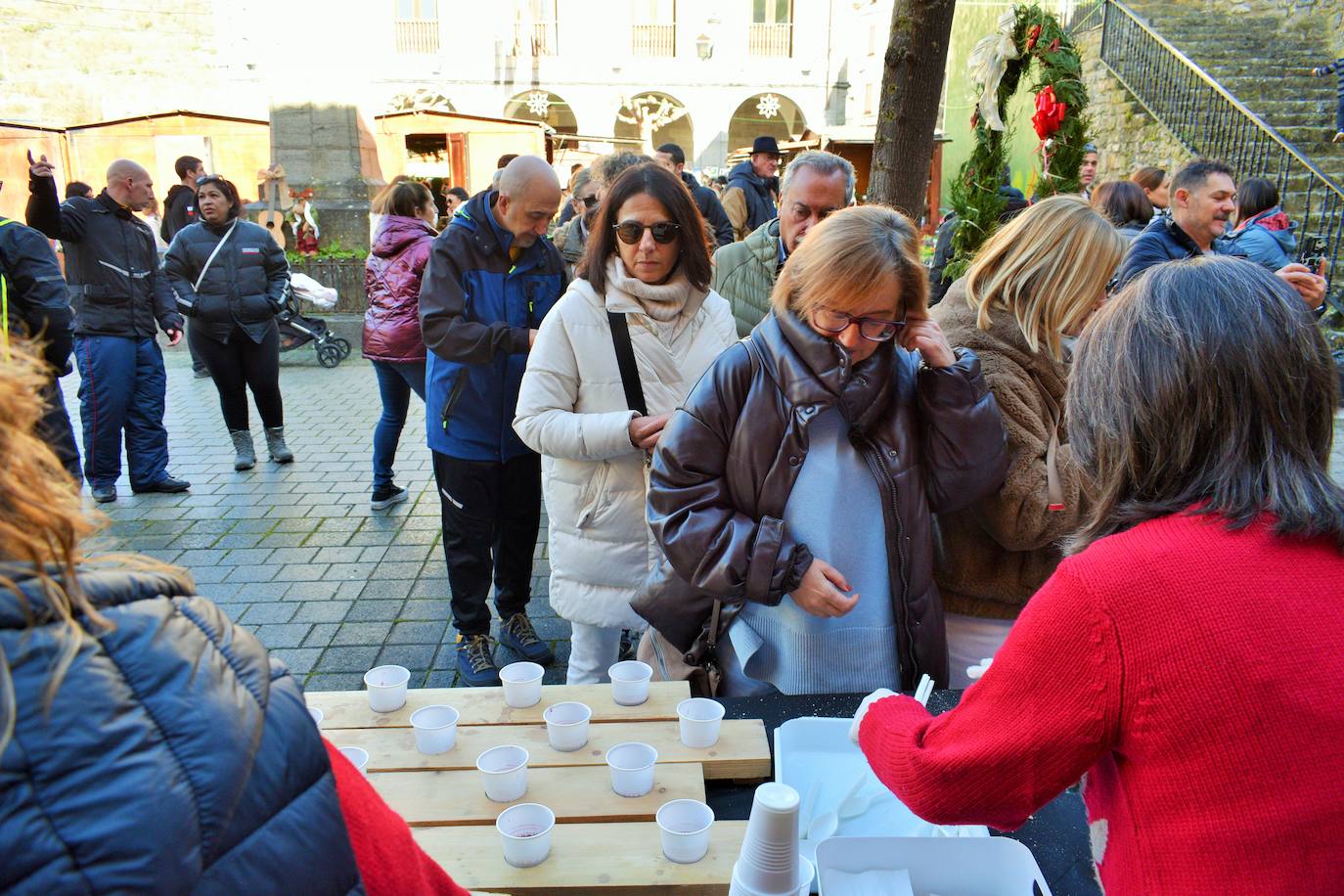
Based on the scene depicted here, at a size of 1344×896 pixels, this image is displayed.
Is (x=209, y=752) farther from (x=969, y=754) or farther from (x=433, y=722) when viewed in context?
(x=433, y=722)

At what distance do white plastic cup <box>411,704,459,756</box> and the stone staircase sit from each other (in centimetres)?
1333

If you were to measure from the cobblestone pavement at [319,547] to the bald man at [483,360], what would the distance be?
503 millimetres

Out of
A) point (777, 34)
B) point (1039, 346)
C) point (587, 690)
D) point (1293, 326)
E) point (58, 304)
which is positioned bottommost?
point (587, 690)

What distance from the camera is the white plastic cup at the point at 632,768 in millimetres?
1688

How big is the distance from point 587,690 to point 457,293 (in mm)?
1983

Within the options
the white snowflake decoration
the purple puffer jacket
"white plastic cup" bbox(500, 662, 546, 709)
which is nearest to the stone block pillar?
the purple puffer jacket

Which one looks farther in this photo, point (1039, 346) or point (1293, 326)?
point (1039, 346)

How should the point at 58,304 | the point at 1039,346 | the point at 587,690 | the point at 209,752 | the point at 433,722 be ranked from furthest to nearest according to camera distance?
the point at 58,304, the point at 1039,346, the point at 587,690, the point at 433,722, the point at 209,752

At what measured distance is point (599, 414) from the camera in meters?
2.93

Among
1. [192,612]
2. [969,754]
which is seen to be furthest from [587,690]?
[192,612]

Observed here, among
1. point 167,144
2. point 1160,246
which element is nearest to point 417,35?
point 167,144

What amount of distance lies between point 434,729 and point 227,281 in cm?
567

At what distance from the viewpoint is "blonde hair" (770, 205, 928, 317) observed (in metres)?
2.13

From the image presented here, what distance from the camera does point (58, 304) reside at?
17.3 feet
